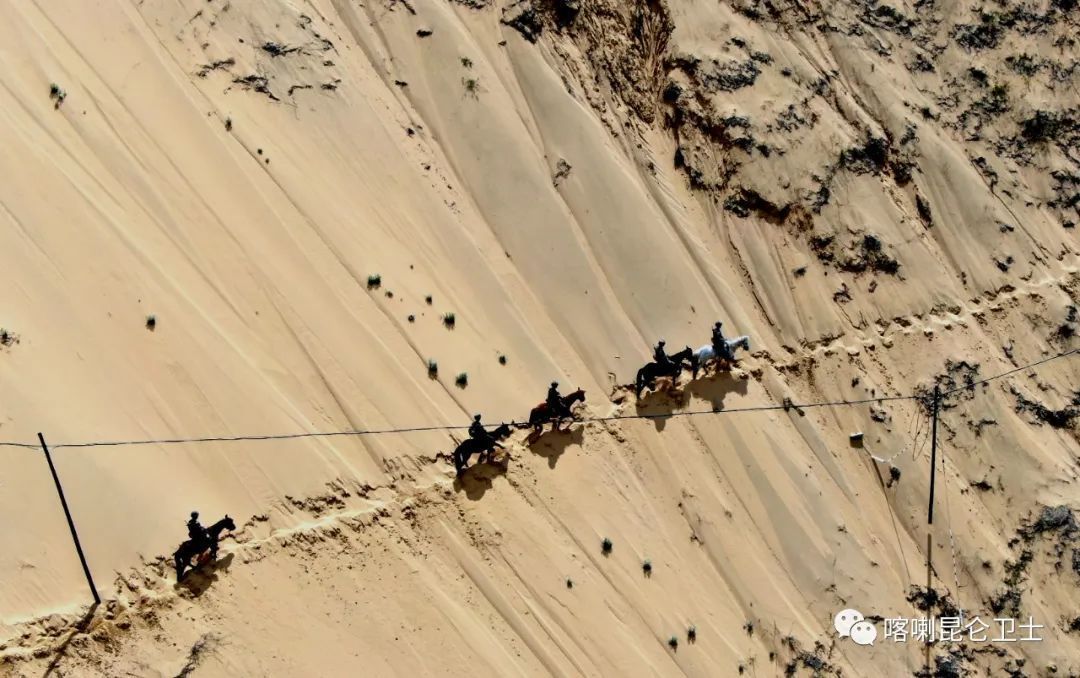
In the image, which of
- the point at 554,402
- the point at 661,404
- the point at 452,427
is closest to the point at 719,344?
the point at 661,404

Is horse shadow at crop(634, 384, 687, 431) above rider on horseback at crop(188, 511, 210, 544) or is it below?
above

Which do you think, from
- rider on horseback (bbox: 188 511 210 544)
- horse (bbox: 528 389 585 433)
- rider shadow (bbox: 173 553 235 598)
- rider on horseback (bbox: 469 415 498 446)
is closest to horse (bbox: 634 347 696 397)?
horse (bbox: 528 389 585 433)

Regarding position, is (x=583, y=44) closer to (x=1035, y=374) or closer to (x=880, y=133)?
(x=880, y=133)

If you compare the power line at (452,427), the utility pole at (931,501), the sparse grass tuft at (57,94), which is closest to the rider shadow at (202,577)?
the power line at (452,427)

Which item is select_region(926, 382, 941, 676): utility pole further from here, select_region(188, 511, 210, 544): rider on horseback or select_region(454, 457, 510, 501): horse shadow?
select_region(188, 511, 210, 544): rider on horseback

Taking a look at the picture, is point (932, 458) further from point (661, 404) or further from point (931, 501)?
point (661, 404)

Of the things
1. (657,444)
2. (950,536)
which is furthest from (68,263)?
(950,536)

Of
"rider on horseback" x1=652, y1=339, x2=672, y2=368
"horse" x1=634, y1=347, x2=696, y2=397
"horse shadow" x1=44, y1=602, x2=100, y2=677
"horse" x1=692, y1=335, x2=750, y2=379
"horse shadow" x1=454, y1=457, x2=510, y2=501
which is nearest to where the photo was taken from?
"horse shadow" x1=44, y1=602, x2=100, y2=677
